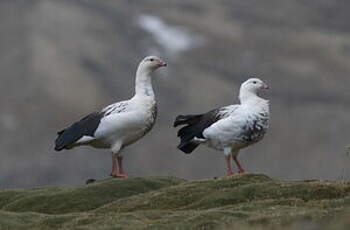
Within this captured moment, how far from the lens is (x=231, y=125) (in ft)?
119

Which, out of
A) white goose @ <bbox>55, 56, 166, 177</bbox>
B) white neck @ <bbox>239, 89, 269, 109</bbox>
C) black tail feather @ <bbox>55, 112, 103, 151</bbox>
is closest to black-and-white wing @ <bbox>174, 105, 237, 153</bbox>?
white neck @ <bbox>239, 89, 269, 109</bbox>

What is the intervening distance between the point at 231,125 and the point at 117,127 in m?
4.20

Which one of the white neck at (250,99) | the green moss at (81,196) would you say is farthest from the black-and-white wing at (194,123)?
the green moss at (81,196)

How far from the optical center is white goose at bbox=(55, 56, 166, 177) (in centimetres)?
3709

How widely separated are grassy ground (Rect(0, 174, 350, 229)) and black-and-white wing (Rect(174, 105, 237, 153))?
58.9 inches

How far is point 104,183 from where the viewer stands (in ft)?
116

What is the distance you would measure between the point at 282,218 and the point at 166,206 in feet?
27.8

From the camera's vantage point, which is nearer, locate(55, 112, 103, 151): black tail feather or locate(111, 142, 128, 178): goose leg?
locate(111, 142, 128, 178): goose leg

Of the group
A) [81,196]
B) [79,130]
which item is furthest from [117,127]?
[81,196]

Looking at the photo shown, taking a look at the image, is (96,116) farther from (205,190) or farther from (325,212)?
(325,212)

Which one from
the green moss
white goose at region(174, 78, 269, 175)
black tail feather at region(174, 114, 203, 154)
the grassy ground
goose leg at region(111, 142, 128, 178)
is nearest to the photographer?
the grassy ground

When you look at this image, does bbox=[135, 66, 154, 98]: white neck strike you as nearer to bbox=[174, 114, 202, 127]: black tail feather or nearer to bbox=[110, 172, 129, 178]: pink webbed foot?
bbox=[174, 114, 202, 127]: black tail feather

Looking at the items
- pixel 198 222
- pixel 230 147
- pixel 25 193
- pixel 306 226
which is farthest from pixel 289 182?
pixel 306 226

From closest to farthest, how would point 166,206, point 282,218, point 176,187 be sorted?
point 282,218 → point 166,206 → point 176,187
